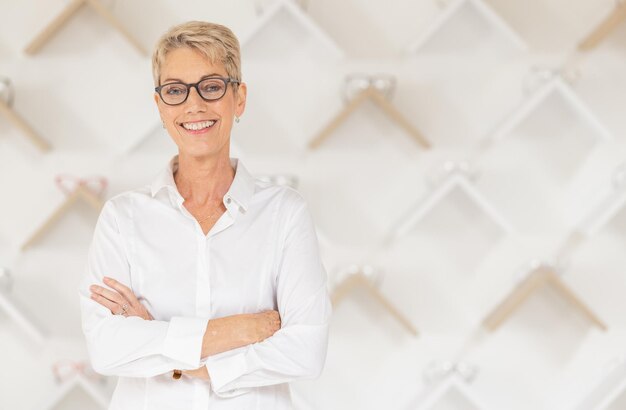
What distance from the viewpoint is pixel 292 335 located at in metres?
1.34

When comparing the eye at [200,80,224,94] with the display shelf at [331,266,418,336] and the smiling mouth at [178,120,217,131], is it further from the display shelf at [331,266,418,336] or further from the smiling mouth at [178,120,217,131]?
the display shelf at [331,266,418,336]

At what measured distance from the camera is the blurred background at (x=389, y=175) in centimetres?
239

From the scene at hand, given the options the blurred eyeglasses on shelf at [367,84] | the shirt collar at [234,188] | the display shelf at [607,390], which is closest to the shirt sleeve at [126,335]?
the shirt collar at [234,188]

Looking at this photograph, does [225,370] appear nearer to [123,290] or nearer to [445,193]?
[123,290]

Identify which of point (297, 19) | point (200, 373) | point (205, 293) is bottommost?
point (200, 373)

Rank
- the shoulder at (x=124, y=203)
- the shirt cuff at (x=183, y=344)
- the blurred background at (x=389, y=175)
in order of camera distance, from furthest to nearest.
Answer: the blurred background at (x=389, y=175)
the shoulder at (x=124, y=203)
the shirt cuff at (x=183, y=344)

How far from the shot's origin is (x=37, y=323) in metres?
2.41

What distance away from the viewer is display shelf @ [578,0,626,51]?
2283 mm

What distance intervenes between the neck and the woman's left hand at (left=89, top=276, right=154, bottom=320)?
0.17 meters

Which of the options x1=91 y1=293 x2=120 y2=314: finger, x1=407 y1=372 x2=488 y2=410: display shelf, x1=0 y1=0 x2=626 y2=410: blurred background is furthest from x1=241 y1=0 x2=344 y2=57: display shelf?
x1=91 y1=293 x2=120 y2=314: finger

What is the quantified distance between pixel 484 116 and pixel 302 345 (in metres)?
1.24

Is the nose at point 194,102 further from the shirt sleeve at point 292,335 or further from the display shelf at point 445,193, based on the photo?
the display shelf at point 445,193


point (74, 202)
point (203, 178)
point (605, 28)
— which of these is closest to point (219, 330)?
point (203, 178)

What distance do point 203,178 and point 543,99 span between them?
1.24 metres
